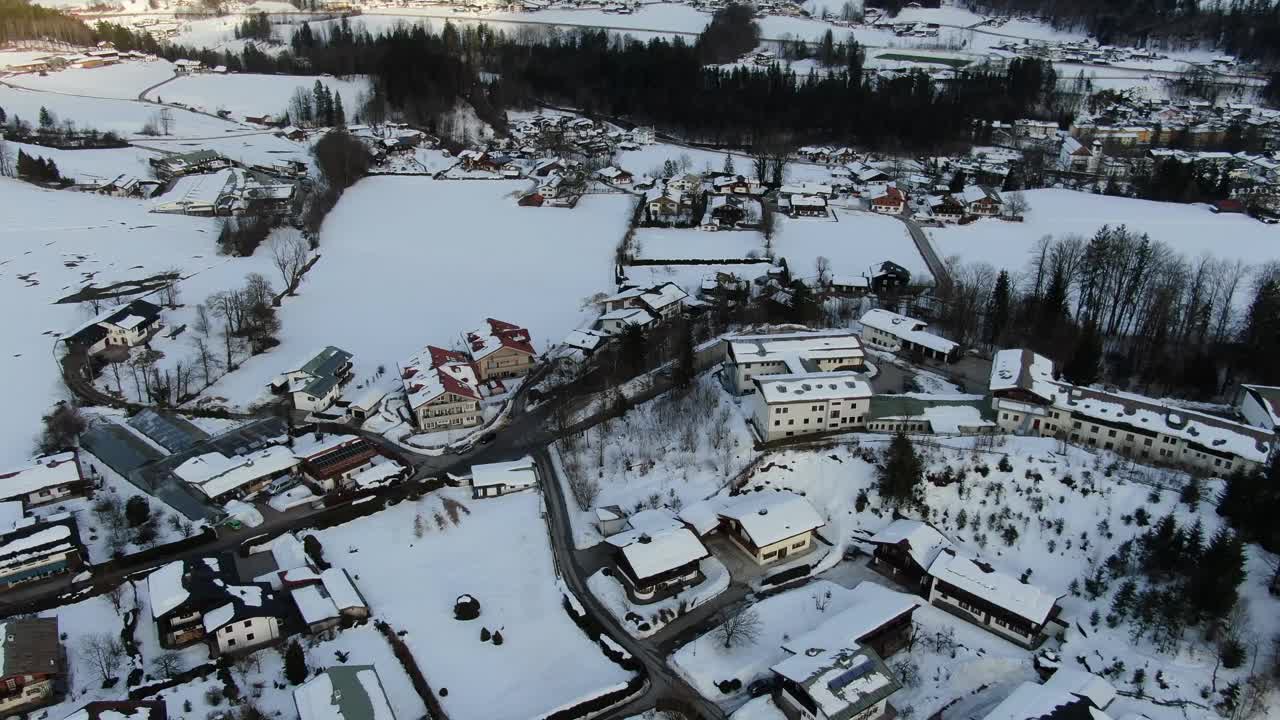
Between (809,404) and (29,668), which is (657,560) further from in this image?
(29,668)

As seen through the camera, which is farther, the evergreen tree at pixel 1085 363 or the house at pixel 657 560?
the evergreen tree at pixel 1085 363

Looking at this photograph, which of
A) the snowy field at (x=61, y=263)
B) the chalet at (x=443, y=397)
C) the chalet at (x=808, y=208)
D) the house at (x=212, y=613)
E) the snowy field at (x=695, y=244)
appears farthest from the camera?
the chalet at (x=808, y=208)

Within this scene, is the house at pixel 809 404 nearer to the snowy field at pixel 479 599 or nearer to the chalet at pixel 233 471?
the snowy field at pixel 479 599

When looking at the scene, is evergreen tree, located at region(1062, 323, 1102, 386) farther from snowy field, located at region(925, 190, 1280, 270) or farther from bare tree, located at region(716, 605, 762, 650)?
bare tree, located at region(716, 605, 762, 650)

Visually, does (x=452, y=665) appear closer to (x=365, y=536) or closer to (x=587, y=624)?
(x=587, y=624)

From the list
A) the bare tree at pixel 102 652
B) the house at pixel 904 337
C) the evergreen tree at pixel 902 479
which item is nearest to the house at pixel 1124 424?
the house at pixel 904 337

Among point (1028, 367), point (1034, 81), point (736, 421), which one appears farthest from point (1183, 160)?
point (736, 421)
